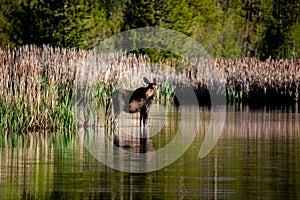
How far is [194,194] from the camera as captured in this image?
12.1m

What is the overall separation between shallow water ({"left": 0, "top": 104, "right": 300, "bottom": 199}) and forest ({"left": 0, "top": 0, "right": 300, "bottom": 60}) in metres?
6.87

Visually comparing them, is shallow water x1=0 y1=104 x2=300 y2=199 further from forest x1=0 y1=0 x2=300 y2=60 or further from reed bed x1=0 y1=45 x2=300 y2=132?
forest x1=0 y1=0 x2=300 y2=60

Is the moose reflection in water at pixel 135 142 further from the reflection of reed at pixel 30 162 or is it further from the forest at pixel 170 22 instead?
the forest at pixel 170 22

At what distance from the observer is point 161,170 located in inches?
573

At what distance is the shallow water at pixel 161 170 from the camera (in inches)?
482

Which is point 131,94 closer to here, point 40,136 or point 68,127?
point 68,127

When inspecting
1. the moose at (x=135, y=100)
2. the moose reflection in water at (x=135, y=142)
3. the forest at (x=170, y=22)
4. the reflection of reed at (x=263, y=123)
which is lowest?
the moose reflection in water at (x=135, y=142)

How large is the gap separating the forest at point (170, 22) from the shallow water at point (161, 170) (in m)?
6.87

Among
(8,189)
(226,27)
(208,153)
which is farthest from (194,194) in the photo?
(226,27)

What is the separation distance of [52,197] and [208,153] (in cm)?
556

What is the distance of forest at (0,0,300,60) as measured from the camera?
37.7m

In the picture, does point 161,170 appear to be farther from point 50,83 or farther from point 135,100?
point 135,100

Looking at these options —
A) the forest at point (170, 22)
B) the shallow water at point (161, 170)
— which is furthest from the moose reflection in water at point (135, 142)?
the forest at point (170, 22)

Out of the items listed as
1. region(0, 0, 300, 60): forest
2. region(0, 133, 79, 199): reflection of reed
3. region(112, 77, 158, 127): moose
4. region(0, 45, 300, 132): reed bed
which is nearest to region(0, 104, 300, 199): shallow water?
region(0, 133, 79, 199): reflection of reed
